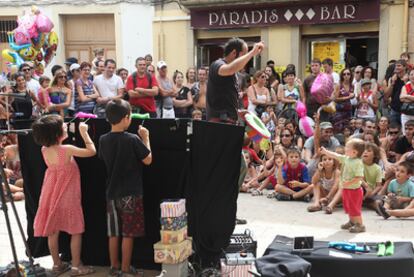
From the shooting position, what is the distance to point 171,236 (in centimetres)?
384

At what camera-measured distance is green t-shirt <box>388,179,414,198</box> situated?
6.16 meters

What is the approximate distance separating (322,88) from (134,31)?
690 centimetres

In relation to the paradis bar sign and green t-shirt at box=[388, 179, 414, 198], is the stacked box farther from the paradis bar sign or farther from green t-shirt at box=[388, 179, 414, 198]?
the paradis bar sign

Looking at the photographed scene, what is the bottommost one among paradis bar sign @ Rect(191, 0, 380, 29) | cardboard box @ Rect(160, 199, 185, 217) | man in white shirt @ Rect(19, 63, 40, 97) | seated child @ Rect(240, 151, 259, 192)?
seated child @ Rect(240, 151, 259, 192)

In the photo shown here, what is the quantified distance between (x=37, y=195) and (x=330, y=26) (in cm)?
952

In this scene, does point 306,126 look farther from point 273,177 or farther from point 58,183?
point 58,183

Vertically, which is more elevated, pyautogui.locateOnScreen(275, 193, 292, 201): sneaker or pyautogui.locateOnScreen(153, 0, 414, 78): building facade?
pyautogui.locateOnScreen(153, 0, 414, 78): building facade

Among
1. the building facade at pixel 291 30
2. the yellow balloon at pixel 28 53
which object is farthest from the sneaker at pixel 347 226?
the yellow balloon at pixel 28 53

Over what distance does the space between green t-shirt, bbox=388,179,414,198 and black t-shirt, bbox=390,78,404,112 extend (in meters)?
2.47

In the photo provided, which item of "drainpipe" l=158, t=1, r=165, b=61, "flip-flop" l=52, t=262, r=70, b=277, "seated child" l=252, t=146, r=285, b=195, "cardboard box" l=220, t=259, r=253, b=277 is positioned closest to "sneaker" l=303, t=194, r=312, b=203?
"seated child" l=252, t=146, r=285, b=195

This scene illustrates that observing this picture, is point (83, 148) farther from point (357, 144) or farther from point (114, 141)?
point (357, 144)

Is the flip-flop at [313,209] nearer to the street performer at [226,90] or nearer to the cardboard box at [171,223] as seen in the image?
the street performer at [226,90]

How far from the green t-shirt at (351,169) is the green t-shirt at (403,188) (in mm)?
1110

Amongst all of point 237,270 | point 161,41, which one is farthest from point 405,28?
point 237,270
